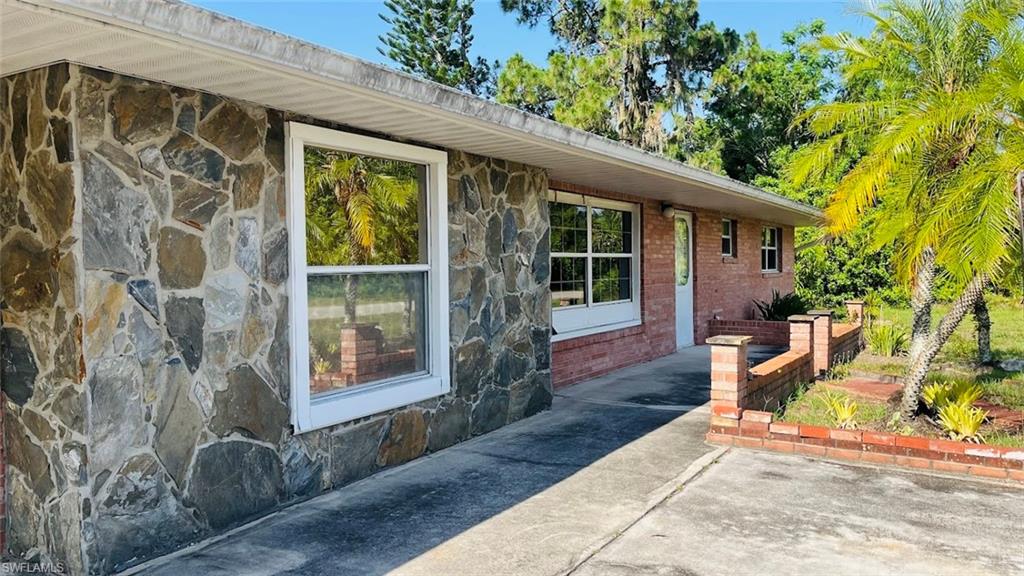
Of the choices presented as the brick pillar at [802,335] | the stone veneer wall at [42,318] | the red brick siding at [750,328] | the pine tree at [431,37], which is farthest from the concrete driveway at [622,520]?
the pine tree at [431,37]

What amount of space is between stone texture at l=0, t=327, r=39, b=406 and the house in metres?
0.02

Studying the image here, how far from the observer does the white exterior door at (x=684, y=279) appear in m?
13.2

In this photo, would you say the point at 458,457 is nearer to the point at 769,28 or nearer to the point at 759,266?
the point at 759,266

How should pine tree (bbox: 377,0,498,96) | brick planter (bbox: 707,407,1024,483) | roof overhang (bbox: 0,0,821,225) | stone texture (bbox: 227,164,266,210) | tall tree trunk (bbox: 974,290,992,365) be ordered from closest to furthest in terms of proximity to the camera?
1. roof overhang (bbox: 0,0,821,225)
2. stone texture (bbox: 227,164,266,210)
3. brick planter (bbox: 707,407,1024,483)
4. tall tree trunk (bbox: 974,290,992,365)
5. pine tree (bbox: 377,0,498,96)

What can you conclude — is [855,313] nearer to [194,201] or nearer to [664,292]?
[664,292]

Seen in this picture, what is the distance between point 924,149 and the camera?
22.3 ft

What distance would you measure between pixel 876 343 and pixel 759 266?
15.8 feet

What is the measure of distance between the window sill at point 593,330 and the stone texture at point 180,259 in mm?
5321

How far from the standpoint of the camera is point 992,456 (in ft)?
18.3

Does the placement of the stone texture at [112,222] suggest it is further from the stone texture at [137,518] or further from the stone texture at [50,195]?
the stone texture at [137,518]

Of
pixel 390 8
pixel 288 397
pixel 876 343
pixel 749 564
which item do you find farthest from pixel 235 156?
pixel 390 8

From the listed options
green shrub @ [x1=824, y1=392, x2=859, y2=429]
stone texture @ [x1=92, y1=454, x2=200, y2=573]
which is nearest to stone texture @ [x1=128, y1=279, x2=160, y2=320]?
stone texture @ [x1=92, y1=454, x2=200, y2=573]

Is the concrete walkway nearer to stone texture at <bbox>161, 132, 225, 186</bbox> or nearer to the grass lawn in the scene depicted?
the grass lawn

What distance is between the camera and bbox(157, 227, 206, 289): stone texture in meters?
4.34
